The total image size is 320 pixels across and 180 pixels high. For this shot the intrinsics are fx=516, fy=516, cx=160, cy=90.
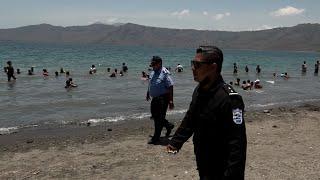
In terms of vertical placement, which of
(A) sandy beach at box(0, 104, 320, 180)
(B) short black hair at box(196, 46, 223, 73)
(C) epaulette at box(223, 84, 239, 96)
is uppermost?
(B) short black hair at box(196, 46, 223, 73)

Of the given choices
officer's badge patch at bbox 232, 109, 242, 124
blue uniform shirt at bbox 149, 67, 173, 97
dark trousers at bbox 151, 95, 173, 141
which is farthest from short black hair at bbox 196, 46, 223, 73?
dark trousers at bbox 151, 95, 173, 141

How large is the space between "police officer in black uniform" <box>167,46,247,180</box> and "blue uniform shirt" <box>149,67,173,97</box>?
20.5 feet

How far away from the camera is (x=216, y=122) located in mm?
4016

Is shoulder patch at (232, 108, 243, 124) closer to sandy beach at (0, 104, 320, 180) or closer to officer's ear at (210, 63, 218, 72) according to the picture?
officer's ear at (210, 63, 218, 72)

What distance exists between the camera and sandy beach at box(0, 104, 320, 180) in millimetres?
8539

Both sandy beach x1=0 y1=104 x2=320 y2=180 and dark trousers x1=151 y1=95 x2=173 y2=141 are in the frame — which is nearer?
sandy beach x1=0 y1=104 x2=320 y2=180

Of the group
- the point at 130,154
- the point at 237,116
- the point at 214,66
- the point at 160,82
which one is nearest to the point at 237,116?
the point at 237,116

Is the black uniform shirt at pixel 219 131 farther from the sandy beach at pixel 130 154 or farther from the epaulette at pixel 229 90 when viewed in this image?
the sandy beach at pixel 130 154

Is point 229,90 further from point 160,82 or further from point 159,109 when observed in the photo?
point 159,109

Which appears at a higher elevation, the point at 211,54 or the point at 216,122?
the point at 211,54

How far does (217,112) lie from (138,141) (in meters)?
7.59

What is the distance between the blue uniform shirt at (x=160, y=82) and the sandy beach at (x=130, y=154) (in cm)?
116

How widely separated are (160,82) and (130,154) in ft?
5.26

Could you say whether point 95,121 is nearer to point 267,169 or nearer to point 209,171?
point 267,169
